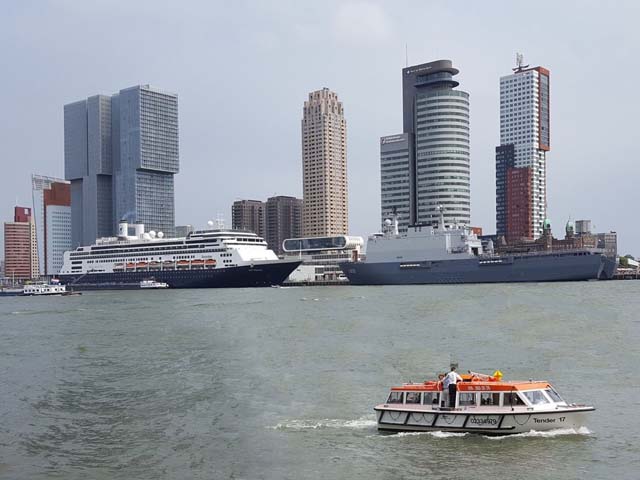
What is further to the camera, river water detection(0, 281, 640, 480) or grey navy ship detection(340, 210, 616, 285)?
grey navy ship detection(340, 210, 616, 285)

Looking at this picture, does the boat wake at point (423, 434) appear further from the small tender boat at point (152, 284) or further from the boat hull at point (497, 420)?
the small tender boat at point (152, 284)

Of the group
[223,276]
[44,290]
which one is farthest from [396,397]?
[44,290]

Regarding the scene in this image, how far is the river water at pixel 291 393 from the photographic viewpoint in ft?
74.1

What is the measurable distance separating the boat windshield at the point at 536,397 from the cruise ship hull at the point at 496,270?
381 ft

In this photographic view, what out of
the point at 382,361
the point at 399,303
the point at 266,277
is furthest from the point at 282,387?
the point at 266,277

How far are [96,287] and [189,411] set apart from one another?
505ft

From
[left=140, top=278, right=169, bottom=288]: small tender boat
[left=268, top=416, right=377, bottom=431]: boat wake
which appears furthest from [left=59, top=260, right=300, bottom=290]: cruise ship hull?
[left=268, top=416, right=377, bottom=431]: boat wake

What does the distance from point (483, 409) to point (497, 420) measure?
0.59 m

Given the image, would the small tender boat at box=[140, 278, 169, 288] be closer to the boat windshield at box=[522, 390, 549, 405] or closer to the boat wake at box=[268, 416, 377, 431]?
the boat wake at box=[268, 416, 377, 431]

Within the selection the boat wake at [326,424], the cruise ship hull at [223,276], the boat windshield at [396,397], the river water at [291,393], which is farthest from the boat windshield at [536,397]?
the cruise ship hull at [223,276]

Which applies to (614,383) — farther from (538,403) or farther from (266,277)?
(266,277)

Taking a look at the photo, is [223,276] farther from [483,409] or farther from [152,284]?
[483,409]

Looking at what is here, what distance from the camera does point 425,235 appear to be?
150250 mm

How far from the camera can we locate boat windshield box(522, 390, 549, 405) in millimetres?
24844
